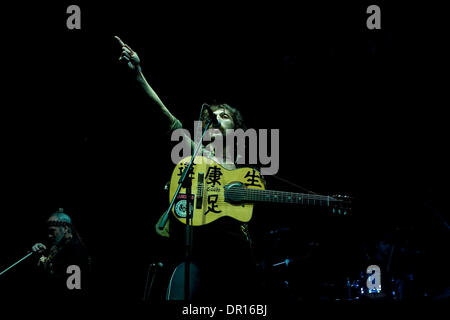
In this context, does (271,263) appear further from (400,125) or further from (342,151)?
(400,125)

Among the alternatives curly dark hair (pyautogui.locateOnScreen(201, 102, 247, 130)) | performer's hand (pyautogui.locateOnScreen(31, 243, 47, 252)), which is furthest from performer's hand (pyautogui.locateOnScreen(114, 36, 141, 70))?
performer's hand (pyautogui.locateOnScreen(31, 243, 47, 252))

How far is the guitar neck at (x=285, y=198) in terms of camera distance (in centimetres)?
286

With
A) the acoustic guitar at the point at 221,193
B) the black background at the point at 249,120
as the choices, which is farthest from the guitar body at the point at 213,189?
the black background at the point at 249,120

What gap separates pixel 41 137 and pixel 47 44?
1.34 meters

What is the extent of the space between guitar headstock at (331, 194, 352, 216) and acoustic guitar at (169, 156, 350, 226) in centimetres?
23

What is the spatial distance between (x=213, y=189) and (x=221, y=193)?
0.26 feet

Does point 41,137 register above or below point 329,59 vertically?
below

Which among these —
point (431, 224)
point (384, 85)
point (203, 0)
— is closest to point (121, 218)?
point (203, 0)

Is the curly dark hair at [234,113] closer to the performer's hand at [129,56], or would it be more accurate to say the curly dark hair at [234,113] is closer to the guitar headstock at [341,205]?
the performer's hand at [129,56]

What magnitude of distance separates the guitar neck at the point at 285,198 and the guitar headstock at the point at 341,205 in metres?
0.02

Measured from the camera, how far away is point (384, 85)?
14.7 feet

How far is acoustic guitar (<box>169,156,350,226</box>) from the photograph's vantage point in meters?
2.72

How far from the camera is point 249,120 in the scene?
454cm

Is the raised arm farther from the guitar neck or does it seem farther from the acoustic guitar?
the guitar neck
